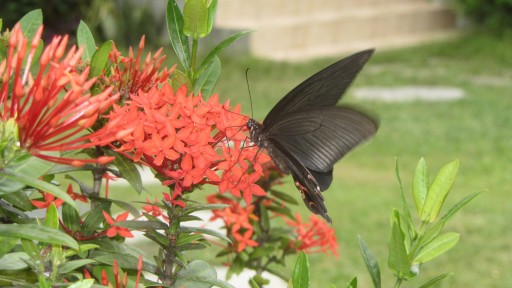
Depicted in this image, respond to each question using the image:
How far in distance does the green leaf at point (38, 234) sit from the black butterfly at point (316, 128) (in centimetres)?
56

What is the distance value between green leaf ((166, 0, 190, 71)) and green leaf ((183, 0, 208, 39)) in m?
0.03

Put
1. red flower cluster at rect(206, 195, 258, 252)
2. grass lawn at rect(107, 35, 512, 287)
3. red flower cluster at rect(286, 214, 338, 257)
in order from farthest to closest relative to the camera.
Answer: grass lawn at rect(107, 35, 512, 287), red flower cluster at rect(286, 214, 338, 257), red flower cluster at rect(206, 195, 258, 252)

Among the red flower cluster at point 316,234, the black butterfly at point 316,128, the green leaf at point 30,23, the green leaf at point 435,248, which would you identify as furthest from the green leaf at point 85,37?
the red flower cluster at point 316,234

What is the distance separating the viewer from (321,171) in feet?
5.47

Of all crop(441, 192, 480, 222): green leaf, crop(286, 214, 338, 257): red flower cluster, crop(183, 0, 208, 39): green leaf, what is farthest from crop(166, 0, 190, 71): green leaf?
crop(286, 214, 338, 257): red flower cluster

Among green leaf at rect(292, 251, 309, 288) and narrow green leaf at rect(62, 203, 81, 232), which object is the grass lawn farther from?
green leaf at rect(292, 251, 309, 288)

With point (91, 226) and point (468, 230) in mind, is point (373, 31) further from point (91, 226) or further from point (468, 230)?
point (91, 226)

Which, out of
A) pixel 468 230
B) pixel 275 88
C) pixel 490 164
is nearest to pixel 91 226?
pixel 468 230

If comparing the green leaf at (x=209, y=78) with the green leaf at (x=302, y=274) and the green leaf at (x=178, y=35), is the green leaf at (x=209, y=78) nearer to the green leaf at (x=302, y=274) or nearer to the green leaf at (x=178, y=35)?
the green leaf at (x=178, y=35)

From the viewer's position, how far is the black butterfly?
1.53 meters

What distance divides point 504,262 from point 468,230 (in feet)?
1.61

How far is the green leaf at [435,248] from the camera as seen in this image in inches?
54.4

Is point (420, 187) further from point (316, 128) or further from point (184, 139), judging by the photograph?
point (184, 139)

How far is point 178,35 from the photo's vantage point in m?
1.59
